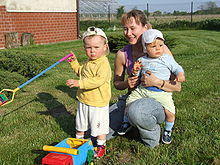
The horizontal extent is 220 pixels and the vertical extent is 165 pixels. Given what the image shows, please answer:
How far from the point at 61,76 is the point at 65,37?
32.6 feet

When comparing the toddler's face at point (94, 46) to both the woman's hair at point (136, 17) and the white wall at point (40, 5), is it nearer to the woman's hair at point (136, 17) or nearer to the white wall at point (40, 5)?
the woman's hair at point (136, 17)

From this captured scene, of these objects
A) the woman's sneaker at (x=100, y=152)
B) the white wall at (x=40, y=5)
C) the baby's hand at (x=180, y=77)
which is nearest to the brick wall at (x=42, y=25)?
the white wall at (x=40, y=5)

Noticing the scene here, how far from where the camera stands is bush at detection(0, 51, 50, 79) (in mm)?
6438

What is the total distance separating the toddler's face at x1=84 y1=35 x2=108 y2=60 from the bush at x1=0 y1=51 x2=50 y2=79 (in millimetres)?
3844

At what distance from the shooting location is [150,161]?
8.99 ft

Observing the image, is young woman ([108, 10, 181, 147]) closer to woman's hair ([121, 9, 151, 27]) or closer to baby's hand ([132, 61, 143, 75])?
woman's hair ([121, 9, 151, 27])

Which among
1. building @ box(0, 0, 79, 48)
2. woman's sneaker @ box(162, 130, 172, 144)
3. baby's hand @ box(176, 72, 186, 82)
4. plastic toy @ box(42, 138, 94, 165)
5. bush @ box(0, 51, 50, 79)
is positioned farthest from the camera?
building @ box(0, 0, 79, 48)

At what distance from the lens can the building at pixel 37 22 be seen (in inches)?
513

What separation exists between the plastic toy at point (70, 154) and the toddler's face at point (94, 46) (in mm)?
861

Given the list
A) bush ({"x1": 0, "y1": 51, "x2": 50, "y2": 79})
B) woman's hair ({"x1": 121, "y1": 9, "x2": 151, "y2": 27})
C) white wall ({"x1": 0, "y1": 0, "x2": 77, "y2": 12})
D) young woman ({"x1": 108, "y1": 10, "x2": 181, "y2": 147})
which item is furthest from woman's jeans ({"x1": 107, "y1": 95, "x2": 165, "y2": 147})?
white wall ({"x1": 0, "y1": 0, "x2": 77, "y2": 12})

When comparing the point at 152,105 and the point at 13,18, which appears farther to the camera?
the point at 13,18

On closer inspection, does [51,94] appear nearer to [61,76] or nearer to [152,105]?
[61,76]

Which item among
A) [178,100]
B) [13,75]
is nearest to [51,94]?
[13,75]

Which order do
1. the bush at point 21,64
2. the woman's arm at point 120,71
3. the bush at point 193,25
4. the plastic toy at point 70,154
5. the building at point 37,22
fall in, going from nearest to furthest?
the plastic toy at point 70,154, the woman's arm at point 120,71, the bush at point 21,64, the building at point 37,22, the bush at point 193,25
